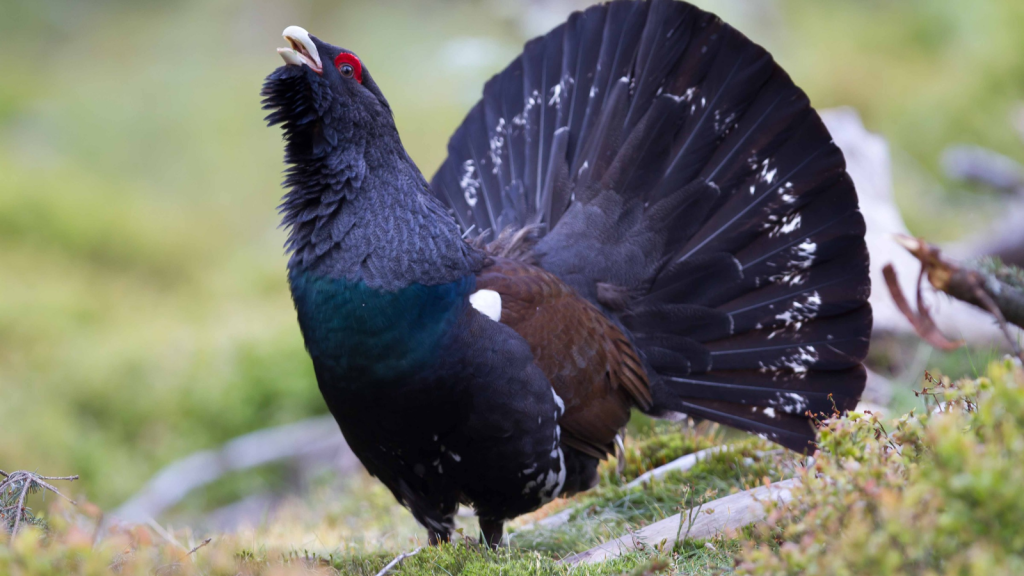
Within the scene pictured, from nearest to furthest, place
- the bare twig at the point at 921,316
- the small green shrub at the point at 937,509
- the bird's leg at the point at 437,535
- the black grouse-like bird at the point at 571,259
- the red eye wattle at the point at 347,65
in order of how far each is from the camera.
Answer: the small green shrub at the point at 937,509, the bare twig at the point at 921,316, the black grouse-like bird at the point at 571,259, the red eye wattle at the point at 347,65, the bird's leg at the point at 437,535

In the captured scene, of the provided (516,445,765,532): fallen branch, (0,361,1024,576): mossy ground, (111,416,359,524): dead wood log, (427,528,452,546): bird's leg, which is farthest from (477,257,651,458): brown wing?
(111,416,359,524): dead wood log

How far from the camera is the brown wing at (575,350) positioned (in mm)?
3940

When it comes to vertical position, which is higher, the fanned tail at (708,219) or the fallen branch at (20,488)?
the fanned tail at (708,219)

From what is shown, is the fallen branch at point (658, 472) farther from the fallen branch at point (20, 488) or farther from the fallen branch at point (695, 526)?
the fallen branch at point (20, 488)

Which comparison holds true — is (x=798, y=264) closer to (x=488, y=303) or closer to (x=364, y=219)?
(x=488, y=303)

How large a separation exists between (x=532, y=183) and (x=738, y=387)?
1757 millimetres

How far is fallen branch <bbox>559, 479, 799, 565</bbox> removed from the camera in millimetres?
3488

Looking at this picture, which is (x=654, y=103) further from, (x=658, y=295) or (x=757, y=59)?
(x=658, y=295)

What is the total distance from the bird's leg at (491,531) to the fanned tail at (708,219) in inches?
46.5

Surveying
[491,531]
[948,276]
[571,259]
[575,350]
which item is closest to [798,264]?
[571,259]

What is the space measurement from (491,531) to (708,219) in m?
2.09

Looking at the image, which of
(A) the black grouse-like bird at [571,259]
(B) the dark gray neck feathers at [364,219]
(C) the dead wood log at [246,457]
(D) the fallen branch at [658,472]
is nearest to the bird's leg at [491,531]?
(A) the black grouse-like bird at [571,259]

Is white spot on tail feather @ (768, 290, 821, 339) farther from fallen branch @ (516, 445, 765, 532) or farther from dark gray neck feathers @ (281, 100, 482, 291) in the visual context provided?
dark gray neck feathers @ (281, 100, 482, 291)

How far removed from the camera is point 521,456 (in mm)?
3797
